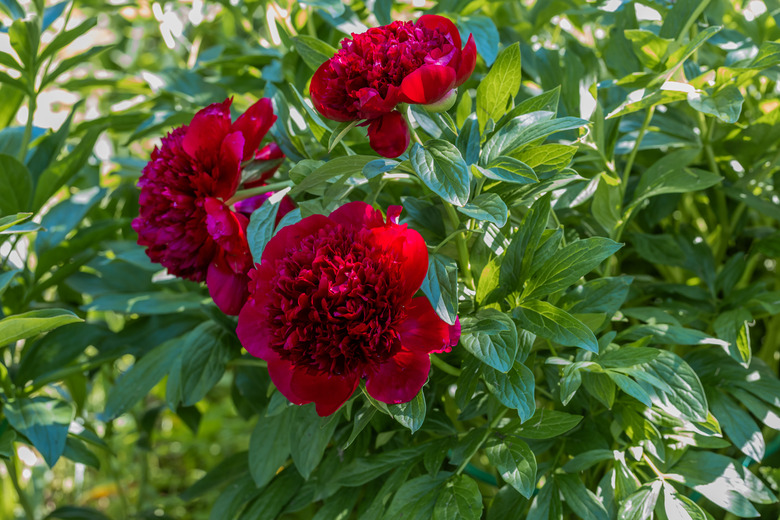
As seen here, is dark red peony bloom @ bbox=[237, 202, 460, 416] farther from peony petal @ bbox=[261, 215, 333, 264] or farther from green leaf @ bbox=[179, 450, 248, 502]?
green leaf @ bbox=[179, 450, 248, 502]

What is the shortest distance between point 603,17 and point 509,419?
1.61ft

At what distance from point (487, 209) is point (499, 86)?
12 cm

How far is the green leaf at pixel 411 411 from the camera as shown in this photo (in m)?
0.51

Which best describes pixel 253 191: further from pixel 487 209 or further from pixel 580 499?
pixel 580 499

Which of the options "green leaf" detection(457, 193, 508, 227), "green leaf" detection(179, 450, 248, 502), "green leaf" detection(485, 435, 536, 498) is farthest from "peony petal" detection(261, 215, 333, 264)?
"green leaf" detection(179, 450, 248, 502)

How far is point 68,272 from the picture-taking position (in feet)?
2.91

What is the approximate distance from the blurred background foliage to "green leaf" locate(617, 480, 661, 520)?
0.10ft

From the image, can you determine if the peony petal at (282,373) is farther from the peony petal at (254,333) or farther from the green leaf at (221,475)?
the green leaf at (221,475)

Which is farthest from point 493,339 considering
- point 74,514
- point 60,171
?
point 74,514

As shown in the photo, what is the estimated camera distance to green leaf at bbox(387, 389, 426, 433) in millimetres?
507

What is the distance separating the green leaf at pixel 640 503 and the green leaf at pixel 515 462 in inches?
3.3

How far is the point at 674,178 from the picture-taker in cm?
69

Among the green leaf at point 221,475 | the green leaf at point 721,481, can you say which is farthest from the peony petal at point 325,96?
the green leaf at point 221,475

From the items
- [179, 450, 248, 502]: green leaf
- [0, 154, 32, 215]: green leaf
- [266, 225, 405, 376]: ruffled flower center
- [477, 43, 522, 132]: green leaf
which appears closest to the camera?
[266, 225, 405, 376]: ruffled flower center
